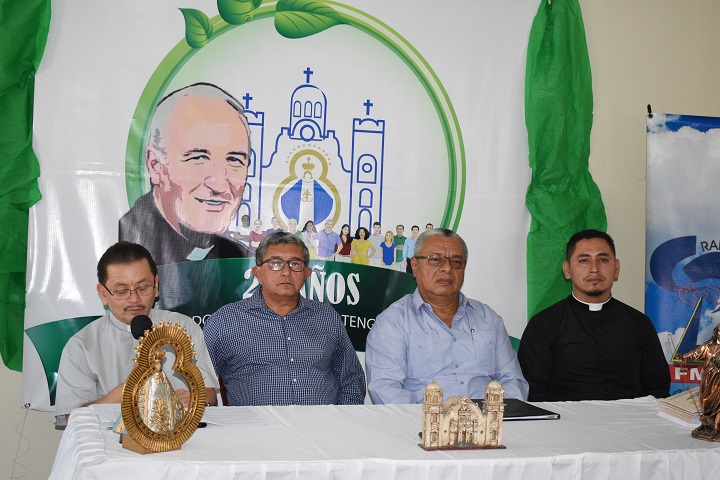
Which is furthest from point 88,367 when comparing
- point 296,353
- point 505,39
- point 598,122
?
point 598,122

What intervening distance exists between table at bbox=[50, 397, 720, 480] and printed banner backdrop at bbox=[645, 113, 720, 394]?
6.01ft

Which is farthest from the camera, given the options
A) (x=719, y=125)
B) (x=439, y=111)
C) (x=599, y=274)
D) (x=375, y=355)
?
(x=719, y=125)

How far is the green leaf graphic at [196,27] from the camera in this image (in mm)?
3740

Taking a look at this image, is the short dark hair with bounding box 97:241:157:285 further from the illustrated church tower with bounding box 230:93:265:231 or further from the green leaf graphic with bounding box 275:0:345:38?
the green leaf graphic with bounding box 275:0:345:38

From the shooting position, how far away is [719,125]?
4.30 m

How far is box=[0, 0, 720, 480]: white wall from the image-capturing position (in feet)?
14.3

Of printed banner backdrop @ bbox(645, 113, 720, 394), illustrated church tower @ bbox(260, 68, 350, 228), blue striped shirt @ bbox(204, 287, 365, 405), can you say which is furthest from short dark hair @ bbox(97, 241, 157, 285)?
printed banner backdrop @ bbox(645, 113, 720, 394)

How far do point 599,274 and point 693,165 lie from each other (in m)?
1.02

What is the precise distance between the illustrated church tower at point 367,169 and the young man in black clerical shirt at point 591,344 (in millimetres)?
953

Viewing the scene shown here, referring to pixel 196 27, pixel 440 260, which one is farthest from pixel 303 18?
pixel 440 260

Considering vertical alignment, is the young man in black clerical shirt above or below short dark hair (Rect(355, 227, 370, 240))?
below

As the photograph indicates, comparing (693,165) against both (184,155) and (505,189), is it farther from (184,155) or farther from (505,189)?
(184,155)

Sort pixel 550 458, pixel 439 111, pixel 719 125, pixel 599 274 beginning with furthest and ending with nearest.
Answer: pixel 719 125, pixel 439 111, pixel 599 274, pixel 550 458

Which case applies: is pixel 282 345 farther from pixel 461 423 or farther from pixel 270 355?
pixel 461 423
